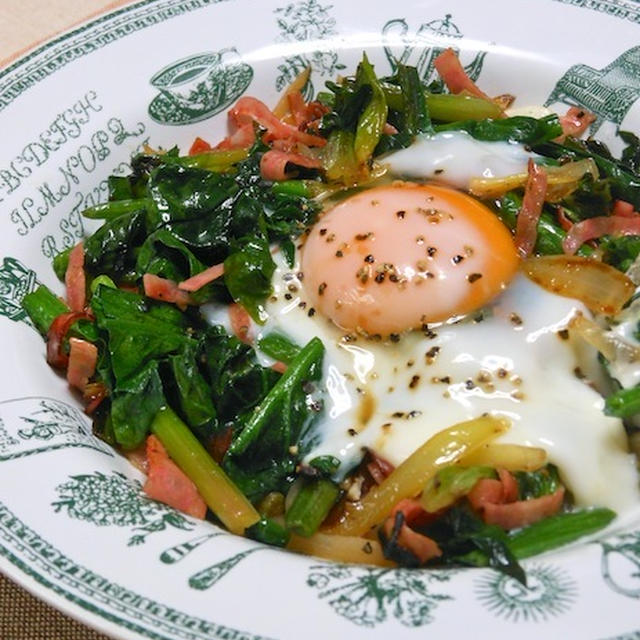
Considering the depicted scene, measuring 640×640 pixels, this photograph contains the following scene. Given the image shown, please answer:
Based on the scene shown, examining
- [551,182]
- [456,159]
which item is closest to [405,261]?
[456,159]

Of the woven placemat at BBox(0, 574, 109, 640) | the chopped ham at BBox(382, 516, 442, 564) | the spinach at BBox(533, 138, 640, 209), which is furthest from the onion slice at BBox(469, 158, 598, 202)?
the woven placemat at BBox(0, 574, 109, 640)

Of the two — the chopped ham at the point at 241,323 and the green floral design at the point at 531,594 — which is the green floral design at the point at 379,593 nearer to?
the green floral design at the point at 531,594

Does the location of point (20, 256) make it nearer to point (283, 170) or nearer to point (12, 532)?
point (283, 170)

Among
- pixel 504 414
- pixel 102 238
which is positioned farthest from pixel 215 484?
pixel 102 238

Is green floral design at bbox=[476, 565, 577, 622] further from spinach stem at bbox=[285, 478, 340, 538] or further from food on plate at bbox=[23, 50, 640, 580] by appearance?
spinach stem at bbox=[285, 478, 340, 538]

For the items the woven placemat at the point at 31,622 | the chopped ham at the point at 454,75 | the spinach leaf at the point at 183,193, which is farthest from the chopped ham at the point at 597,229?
the woven placemat at the point at 31,622

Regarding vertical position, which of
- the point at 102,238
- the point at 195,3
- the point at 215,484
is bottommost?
the point at 215,484

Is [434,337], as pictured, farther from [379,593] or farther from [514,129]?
[514,129]
